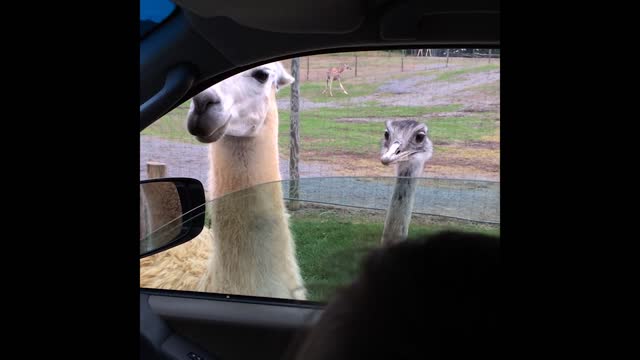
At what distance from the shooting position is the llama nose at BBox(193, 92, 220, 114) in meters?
2.01

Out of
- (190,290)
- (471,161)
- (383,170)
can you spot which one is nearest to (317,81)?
(383,170)

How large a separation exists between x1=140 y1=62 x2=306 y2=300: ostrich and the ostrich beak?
457mm

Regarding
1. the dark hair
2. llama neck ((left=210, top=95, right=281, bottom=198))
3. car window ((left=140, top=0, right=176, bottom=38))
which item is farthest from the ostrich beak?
the dark hair

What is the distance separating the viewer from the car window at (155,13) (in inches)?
63.7

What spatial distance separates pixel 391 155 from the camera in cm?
256

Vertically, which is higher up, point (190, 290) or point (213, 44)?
point (213, 44)

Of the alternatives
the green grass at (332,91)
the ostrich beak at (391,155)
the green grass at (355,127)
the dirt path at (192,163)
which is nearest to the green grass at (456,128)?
the green grass at (355,127)

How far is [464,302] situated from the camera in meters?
0.39

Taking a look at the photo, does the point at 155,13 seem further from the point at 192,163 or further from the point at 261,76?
the point at 192,163

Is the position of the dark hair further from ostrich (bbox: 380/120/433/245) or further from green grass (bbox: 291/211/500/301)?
ostrich (bbox: 380/120/433/245)
